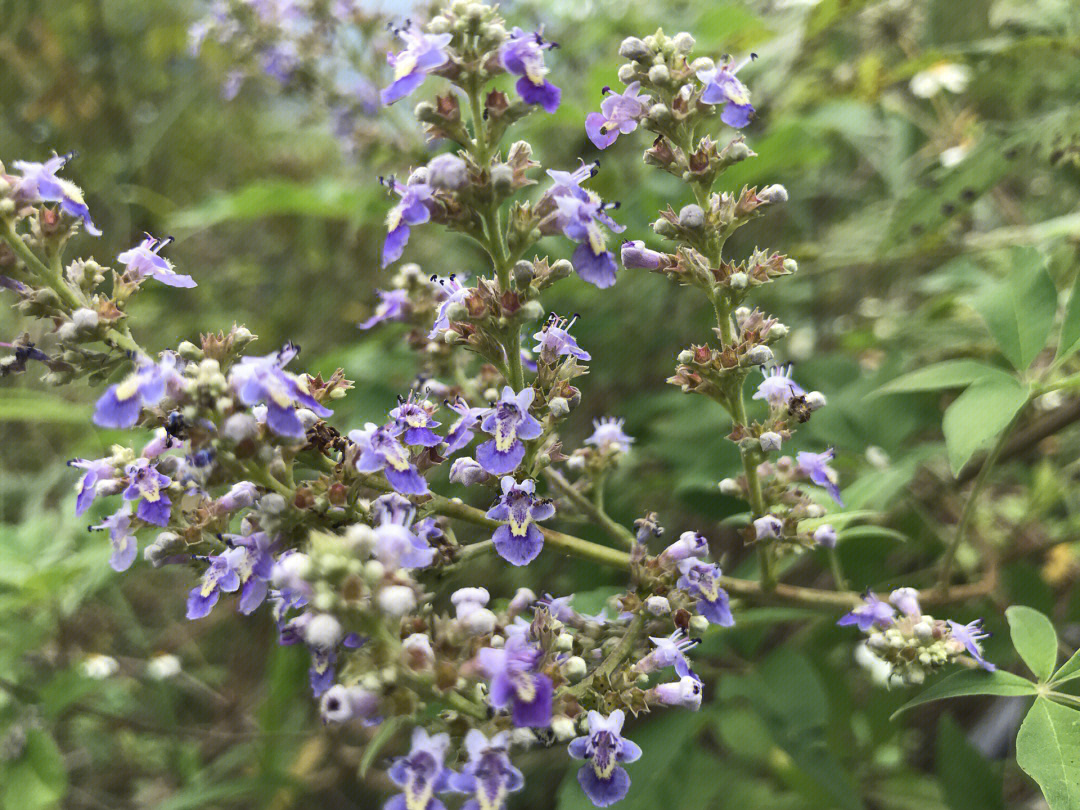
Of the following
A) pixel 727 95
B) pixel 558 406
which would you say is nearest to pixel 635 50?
pixel 727 95

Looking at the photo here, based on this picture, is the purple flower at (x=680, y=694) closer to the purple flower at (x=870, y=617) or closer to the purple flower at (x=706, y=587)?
the purple flower at (x=706, y=587)

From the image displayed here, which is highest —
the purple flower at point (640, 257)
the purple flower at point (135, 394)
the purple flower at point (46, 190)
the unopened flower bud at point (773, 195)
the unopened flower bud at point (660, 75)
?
the unopened flower bud at point (660, 75)

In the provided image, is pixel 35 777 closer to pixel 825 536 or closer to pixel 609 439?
pixel 609 439

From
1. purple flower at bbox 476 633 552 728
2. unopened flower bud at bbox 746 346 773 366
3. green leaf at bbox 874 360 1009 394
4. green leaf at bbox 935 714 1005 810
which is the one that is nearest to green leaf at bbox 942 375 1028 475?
green leaf at bbox 874 360 1009 394

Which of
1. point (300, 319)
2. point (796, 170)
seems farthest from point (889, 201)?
point (300, 319)

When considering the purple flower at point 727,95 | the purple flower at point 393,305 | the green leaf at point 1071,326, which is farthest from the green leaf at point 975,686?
the purple flower at point 393,305

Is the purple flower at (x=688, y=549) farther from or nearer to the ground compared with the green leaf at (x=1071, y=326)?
nearer to the ground

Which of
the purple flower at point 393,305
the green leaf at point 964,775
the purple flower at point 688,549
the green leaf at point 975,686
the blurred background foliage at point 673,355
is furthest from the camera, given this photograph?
the blurred background foliage at point 673,355
